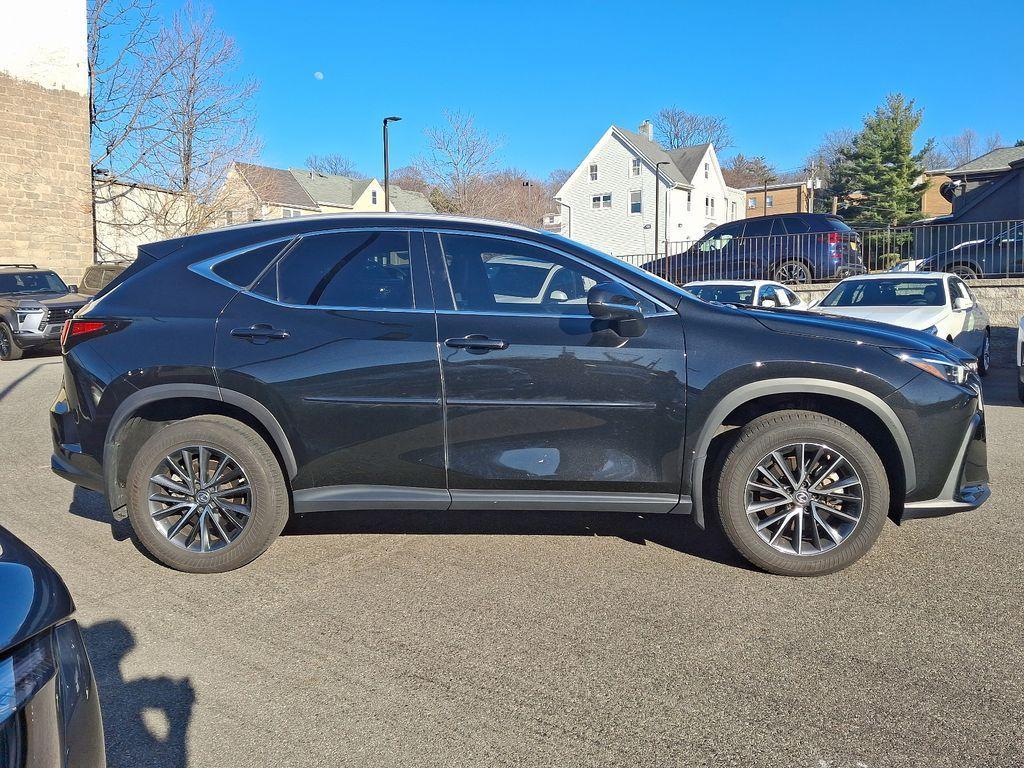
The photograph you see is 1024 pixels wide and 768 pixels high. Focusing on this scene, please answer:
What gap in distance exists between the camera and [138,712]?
2932 millimetres

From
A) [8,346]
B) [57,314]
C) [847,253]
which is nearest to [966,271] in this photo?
[847,253]

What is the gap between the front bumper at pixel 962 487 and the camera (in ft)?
13.1

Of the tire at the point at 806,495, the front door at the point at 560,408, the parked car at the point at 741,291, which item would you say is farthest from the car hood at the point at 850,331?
the parked car at the point at 741,291

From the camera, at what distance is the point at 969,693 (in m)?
2.97

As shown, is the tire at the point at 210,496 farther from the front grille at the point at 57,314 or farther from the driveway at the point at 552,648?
the front grille at the point at 57,314

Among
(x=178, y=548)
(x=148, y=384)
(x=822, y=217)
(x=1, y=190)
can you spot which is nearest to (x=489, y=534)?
(x=178, y=548)

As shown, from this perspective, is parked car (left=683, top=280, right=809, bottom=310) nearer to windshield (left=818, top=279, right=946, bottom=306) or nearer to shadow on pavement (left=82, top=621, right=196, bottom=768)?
windshield (left=818, top=279, right=946, bottom=306)

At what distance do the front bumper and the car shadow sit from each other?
1.06 meters

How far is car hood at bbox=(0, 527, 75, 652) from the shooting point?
169 cm

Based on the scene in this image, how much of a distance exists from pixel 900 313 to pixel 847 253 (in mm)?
8143

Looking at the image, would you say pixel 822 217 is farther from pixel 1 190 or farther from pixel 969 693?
pixel 1 190

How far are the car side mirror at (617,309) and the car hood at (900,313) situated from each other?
7165 millimetres

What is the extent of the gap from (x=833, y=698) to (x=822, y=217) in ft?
57.1

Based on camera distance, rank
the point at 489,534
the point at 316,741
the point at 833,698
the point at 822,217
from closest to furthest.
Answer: the point at 316,741 → the point at 833,698 → the point at 489,534 → the point at 822,217
